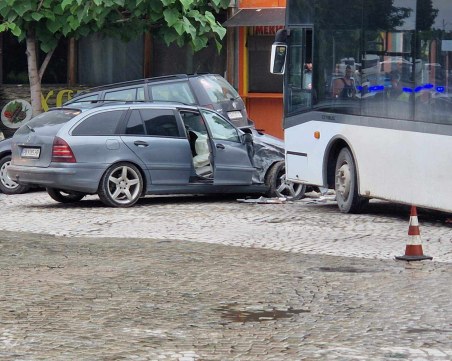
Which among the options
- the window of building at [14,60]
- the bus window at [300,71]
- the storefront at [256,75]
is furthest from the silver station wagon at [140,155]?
the window of building at [14,60]

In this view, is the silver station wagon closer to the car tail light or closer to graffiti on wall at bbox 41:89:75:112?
the car tail light

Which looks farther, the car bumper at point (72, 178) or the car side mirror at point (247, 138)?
the car side mirror at point (247, 138)

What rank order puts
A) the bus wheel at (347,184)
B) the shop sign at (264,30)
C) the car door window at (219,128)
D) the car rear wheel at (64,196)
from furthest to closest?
the shop sign at (264,30) → the car rear wheel at (64,196) → the car door window at (219,128) → the bus wheel at (347,184)

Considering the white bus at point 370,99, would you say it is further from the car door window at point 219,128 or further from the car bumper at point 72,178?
the car bumper at point 72,178

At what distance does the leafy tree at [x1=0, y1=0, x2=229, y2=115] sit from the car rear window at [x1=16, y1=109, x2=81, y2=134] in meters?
5.35

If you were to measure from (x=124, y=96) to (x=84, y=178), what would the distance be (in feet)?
13.8

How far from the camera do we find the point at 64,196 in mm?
21188

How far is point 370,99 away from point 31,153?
520cm

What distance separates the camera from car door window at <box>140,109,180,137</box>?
66.9 ft

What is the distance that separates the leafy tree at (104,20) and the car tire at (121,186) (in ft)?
22.0

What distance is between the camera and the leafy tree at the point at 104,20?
26.4 m

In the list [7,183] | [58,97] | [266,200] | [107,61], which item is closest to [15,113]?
[58,97]

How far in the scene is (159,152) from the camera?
66.3 ft

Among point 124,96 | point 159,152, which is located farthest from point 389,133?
point 124,96
